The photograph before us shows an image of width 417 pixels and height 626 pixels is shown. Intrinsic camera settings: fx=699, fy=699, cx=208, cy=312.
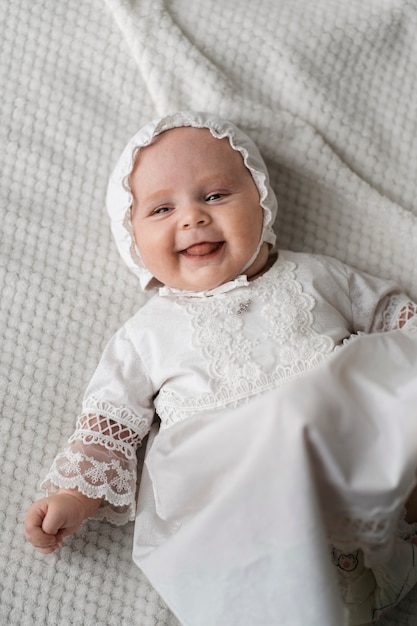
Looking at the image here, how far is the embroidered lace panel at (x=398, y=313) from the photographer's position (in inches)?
53.9

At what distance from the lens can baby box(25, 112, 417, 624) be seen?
1227 millimetres

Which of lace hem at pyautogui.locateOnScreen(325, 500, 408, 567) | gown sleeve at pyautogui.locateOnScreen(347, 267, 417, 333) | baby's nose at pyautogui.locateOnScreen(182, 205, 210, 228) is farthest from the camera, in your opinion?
gown sleeve at pyautogui.locateOnScreen(347, 267, 417, 333)

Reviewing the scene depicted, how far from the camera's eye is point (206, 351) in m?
1.26

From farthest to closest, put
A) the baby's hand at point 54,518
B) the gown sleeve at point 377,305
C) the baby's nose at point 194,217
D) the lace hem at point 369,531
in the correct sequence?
A: the gown sleeve at point 377,305 → the baby's nose at point 194,217 → the baby's hand at point 54,518 → the lace hem at point 369,531

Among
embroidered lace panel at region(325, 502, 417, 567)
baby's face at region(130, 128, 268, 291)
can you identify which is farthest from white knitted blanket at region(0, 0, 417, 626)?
embroidered lace panel at region(325, 502, 417, 567)

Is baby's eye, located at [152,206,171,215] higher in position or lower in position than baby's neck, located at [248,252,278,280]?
higher

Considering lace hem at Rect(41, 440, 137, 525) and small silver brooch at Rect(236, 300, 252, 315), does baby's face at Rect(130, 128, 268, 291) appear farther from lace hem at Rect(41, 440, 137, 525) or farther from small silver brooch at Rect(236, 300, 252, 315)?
lace hem at Rect(41, 440, 137, 525)

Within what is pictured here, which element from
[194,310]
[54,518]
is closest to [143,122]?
[194,310]

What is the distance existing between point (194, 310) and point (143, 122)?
49 centimetres

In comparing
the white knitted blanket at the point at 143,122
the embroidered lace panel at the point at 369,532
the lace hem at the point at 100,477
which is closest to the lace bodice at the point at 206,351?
the lace hem at the point at 100,477

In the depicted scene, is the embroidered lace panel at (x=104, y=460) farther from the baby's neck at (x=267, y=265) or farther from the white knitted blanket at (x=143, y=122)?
the baby's neck at (x=267, y=265)

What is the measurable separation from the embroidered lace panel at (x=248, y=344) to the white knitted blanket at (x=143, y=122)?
22cm

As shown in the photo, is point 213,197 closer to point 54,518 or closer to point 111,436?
point 111,436

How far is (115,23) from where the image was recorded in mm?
1578
